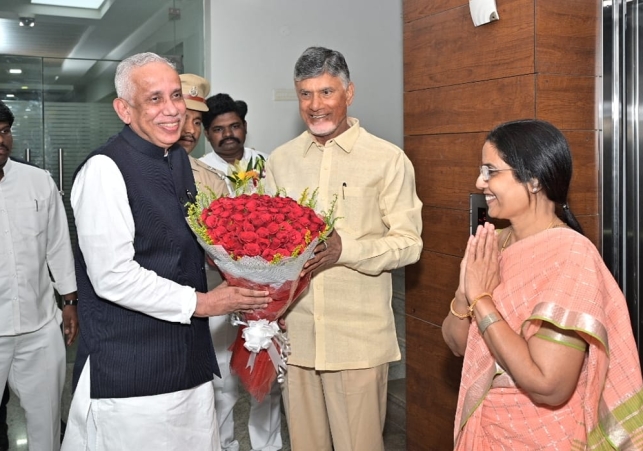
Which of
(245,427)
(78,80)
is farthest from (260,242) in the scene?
(78,80)

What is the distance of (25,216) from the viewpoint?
11.4 feet

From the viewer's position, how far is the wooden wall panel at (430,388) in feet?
11.0

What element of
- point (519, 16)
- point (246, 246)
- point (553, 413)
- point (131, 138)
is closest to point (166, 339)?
point (246, 246)

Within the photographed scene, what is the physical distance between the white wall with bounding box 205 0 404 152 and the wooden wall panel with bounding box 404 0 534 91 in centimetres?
280

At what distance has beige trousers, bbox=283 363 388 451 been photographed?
280 cm

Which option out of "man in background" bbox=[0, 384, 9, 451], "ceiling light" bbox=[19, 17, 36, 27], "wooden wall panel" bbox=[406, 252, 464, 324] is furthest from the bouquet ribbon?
"ceiling light" bbox=[19, 17, 36, 27]

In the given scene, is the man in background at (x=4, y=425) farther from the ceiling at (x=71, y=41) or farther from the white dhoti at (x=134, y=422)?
the ceiling at (x=71, y=41)

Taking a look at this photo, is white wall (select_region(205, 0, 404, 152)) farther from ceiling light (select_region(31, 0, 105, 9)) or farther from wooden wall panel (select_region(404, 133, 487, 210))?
wooden wall panel (select_region(404, 133, 487, 210))

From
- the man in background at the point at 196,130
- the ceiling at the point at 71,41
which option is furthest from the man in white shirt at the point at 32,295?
the ceiling at the point at 71,41

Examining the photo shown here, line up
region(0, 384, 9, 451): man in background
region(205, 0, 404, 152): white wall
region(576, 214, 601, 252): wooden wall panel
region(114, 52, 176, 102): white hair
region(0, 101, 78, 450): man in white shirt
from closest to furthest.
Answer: region(114, 52, 176, 102): white hair, region(576, 214, 601, 252): wooden wall panel, region(0, 101, 78, 450): man in white shirt, region(0, 384, 9, 451): man in background, region(205, 0, 404, 152): white wall

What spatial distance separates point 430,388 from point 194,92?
1.88 meters

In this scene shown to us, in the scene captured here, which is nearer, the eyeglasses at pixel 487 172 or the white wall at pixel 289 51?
the eyeglasses at pixel 487 172

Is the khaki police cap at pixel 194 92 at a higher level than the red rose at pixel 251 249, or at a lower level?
higher

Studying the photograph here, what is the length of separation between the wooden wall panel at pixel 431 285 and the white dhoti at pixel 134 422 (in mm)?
1394
